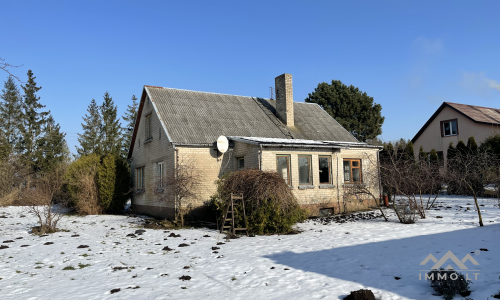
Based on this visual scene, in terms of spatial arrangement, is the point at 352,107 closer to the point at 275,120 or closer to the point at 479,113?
the point at 479,113

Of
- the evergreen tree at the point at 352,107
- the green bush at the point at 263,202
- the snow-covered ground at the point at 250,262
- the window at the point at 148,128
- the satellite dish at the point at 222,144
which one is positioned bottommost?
the snow-covered ground at the point at 250,262

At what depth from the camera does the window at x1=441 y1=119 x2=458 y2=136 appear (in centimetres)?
3105

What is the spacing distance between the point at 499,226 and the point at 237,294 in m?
9.22

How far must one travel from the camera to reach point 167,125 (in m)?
16.3

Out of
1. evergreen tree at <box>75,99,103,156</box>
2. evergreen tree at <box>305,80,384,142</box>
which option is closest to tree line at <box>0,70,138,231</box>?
evergreen tree at <box>75,99,103,156</box>

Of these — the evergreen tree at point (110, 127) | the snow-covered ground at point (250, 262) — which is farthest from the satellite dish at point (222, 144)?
the evergreen tree at point (110, 127)

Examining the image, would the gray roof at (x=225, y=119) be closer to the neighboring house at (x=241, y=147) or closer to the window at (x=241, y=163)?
the neighboring house at (x=241, y=147)

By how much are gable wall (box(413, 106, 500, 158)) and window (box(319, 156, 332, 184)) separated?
19.2m

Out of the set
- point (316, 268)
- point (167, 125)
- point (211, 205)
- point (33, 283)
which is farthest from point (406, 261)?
point (167, 125)

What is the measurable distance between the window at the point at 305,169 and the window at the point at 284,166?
63cm

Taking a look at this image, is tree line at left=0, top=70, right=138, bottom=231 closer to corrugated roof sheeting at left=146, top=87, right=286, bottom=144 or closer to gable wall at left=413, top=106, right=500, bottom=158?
corrugated roof sheeting at left=146, top=87, right=286, bottom=144

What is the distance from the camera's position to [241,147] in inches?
616

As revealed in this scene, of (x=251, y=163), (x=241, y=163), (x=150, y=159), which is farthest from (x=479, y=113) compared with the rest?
(x=150, y=159)

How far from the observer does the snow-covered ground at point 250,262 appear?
5961 mm
